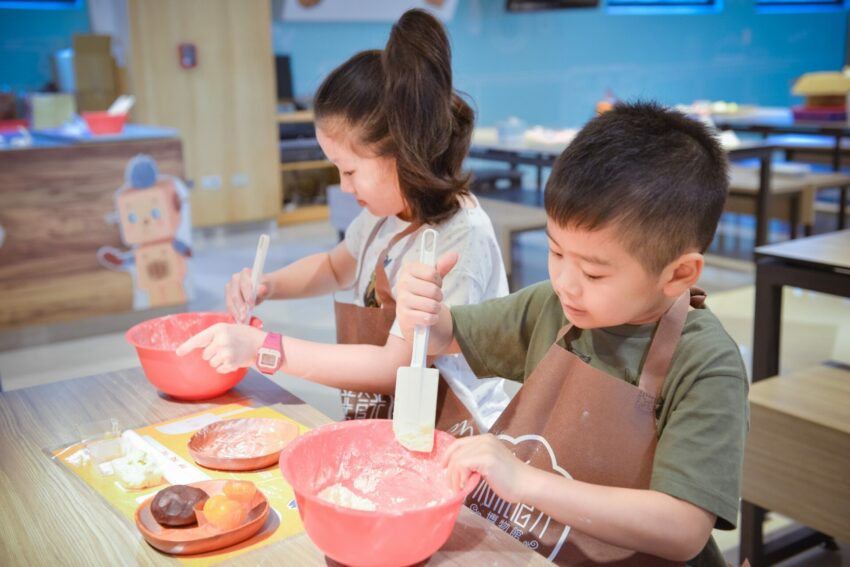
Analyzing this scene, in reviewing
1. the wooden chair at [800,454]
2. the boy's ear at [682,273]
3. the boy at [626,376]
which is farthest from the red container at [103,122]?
the boy's ear at [682,273]

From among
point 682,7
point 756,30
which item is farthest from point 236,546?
point 756,30

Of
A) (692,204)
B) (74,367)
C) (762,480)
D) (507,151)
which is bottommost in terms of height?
(74,367)

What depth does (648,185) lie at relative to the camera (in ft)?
3.12

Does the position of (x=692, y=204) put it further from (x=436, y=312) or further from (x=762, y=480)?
(x=762, y=480)

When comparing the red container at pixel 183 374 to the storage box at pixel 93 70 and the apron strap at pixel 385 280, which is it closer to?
the apron strap at pixel 385 280

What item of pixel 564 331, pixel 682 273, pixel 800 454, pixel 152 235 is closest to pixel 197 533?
pixel 564 331

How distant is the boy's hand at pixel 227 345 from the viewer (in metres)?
1.17

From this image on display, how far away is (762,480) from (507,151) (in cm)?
317

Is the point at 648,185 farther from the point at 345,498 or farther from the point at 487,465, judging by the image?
the point at 345,498

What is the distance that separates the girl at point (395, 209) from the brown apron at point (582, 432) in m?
0.23

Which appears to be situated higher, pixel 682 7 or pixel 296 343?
pixel 682 7

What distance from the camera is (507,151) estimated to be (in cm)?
480

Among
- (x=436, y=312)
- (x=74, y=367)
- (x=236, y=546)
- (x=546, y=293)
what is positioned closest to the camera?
(x=236, y=546)

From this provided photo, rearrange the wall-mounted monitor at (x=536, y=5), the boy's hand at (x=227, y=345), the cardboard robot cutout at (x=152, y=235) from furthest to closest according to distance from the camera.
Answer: the wall-mounted monitor at (x=536, y=5), the cardboard robot cutout at (x=152, y=235), the boy's hand at (x=227, y=345)
